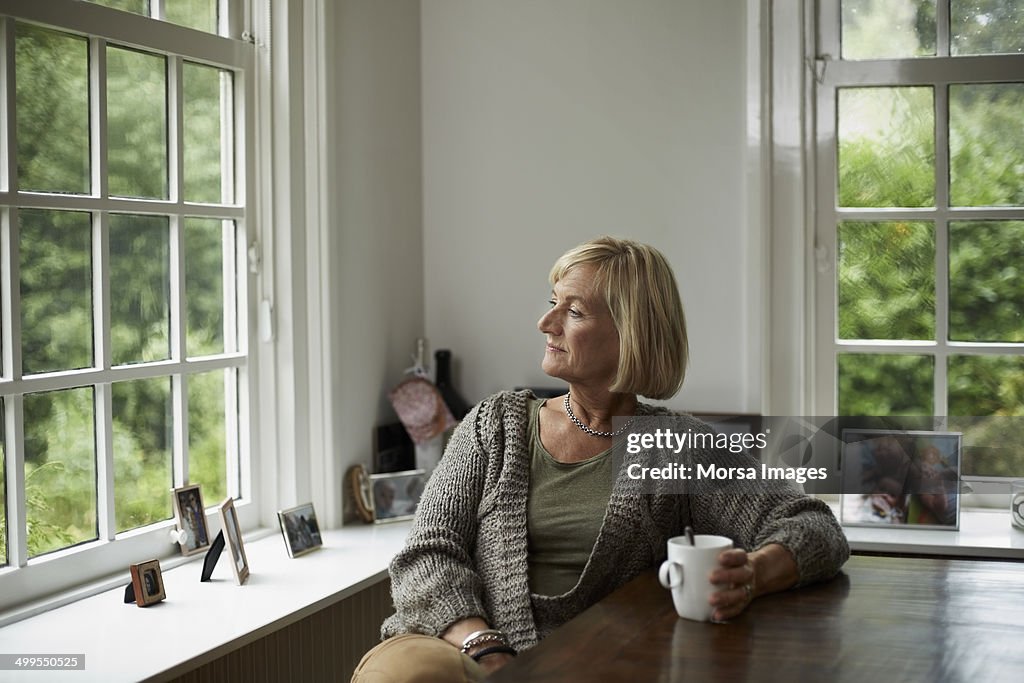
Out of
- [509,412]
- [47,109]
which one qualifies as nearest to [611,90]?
[509,412]

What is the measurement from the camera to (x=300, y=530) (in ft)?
8.14

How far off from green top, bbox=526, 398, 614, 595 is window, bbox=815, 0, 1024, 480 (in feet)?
3.87

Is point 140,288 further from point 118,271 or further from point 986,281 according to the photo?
point 986,281

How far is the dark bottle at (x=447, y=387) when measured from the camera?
300 centimetres

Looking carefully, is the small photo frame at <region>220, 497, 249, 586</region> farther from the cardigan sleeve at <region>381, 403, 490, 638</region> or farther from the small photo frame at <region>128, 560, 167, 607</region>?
the cardigan sleeve at <region>381, 403, 490, 638</region>

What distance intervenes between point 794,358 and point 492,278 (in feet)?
2.94

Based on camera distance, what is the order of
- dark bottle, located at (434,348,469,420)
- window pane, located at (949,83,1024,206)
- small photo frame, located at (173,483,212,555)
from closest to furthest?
small photo frame, located at (173,483,212,555) → window pane, located at (949,83,1024,206) → dark bottle, located at (434,348,469,420)

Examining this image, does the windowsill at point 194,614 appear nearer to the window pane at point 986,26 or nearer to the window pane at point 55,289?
the window pane at point 55,289

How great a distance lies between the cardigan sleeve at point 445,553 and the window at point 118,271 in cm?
78

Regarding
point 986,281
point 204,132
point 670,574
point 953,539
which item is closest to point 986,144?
point 986,281

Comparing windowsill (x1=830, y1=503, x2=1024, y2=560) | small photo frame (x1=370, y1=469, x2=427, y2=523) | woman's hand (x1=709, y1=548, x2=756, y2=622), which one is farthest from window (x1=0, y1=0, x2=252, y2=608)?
windowsill (x1=830, y1=503, x2=1024, y2=560)

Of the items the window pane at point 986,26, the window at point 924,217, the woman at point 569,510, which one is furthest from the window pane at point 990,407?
the woman at point 569,510

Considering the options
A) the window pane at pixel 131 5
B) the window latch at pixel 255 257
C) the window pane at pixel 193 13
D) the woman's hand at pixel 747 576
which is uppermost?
the window pane at pixel 193 13

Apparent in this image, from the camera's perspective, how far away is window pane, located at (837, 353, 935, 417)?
275cm
